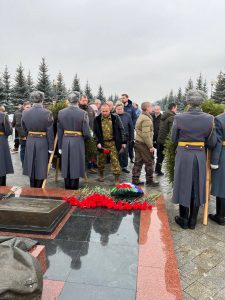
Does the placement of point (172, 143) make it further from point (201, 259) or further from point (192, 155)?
point (201, 259)

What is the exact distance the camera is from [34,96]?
257 inches

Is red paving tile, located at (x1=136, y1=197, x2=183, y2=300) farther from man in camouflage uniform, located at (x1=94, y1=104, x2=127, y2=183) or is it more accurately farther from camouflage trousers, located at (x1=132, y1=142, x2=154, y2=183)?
man in camouflage uniform, located at (x1=94, y1=104, x2=127, y2=183)

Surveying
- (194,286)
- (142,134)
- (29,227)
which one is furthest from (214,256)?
(142,134)

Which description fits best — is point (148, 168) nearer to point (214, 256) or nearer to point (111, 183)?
point (111, 183)

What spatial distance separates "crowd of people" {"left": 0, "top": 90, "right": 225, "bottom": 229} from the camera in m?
5.00

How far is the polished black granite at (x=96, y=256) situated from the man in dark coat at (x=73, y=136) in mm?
1781

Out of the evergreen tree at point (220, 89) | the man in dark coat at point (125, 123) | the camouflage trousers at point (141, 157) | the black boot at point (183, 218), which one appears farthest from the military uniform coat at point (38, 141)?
the evergreen tree at point (220, 89)

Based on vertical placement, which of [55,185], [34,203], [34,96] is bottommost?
[55,185]

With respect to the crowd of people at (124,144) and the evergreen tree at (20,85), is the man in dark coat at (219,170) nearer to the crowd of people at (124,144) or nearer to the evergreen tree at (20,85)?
the crowd of people at (124,144)

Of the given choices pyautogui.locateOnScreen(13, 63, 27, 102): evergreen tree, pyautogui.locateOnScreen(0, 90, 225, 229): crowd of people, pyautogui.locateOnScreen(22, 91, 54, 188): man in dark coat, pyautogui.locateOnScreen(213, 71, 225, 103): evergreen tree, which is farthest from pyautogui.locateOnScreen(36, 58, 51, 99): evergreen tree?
pyautogui.locateOnScreen(22, 91, 54, 188): man in dark coat

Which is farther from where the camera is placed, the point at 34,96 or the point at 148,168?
the point at 148,168

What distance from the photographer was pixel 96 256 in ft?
12.3

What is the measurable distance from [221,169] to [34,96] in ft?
12.8

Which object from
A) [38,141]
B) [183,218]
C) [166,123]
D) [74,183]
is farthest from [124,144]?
[183,218]
